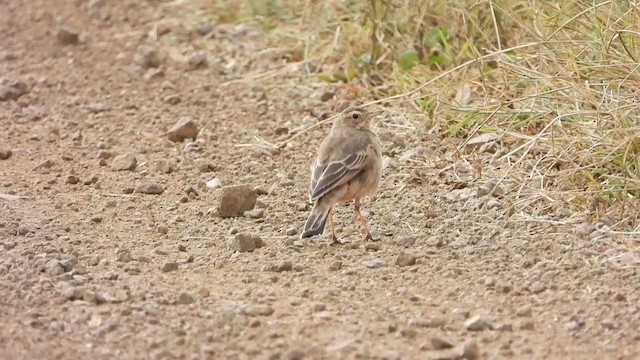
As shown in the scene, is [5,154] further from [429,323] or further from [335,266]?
[429,323]

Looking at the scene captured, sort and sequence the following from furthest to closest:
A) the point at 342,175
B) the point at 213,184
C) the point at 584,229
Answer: the point at 213,184 → the point at 342,175 → the point at 584,229

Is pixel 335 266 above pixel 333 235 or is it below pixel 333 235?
above

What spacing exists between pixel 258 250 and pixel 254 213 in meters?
0.69

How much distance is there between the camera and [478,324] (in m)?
5.48

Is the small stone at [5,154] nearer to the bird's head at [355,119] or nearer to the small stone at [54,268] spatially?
the bird's head at [355,119]

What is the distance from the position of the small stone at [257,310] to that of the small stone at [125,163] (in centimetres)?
285

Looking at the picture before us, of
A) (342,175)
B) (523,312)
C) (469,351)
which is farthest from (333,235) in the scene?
(469,351)

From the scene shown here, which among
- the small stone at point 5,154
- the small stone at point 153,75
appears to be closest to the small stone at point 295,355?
the small stone at point 5,154

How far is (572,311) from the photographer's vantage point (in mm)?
5641

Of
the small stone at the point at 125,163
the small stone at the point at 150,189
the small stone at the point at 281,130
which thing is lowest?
the small stone at the point at 281,130

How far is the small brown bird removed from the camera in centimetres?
684

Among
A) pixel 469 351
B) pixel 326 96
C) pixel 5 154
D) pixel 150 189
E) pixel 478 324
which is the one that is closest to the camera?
pixel 469 351

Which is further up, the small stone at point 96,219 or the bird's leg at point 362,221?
the bird's leg at point 362,221

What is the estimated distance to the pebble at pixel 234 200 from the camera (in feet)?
24.1
